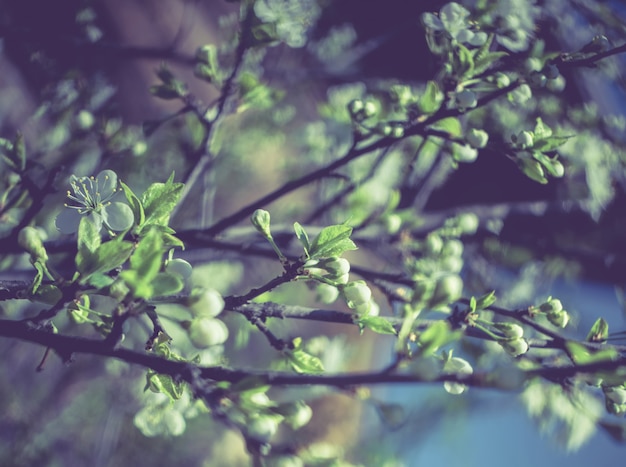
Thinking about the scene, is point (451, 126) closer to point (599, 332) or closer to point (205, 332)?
point (599, 332)

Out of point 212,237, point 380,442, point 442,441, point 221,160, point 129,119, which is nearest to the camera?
point 212,237

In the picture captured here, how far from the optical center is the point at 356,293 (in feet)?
1.97

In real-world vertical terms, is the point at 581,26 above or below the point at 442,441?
above

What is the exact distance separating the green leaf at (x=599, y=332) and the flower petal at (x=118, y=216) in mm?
649

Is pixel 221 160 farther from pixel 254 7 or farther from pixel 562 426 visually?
pixel 562 426

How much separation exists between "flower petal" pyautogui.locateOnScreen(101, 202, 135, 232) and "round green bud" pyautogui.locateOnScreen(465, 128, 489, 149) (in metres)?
0.55

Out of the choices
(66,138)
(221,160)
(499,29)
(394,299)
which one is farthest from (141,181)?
(499,29)

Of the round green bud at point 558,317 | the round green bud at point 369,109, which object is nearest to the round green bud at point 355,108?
the round green bud at point 369,109

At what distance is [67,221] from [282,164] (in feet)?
4.51

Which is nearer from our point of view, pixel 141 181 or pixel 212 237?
pixel 212 237

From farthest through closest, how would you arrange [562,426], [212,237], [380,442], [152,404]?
[380,442]
[562,426]
[212,237]
[152,404]

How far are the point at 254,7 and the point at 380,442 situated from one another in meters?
2.16

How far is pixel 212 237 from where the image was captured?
88cm

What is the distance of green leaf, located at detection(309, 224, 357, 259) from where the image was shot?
1.83 ft
